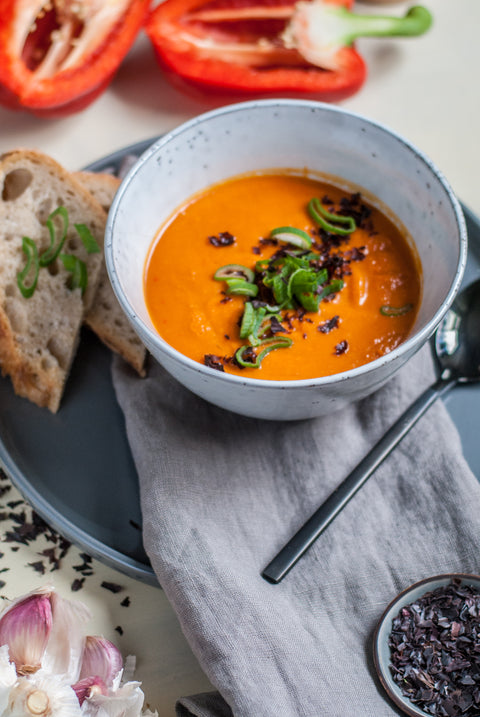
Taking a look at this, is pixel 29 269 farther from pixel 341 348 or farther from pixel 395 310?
pixel 395 310

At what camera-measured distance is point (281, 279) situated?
2.17 meters

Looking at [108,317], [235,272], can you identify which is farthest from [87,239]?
[235,272]

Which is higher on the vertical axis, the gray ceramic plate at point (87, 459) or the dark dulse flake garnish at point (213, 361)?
the dark dulse flake garnish at point (213, 361)

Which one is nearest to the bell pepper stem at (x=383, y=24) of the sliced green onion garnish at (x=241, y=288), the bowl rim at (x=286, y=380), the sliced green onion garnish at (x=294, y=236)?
the bowl rim at (x=286, y=380)

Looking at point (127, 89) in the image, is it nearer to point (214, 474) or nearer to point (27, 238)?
point (27, 238)

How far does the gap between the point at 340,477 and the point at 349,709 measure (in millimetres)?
590

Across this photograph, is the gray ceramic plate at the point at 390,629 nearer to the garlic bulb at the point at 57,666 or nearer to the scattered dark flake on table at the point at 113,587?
the garlic bulb at the point at 57,666

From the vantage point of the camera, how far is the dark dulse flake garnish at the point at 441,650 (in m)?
1.79

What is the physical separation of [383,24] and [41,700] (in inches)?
106

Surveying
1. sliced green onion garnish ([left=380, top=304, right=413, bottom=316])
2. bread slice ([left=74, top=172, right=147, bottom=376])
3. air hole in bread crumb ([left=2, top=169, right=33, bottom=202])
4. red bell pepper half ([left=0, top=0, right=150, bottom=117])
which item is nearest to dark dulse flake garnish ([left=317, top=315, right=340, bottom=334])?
sliced green onion garnish ([left=380, top=304, right=413, bottom=316])

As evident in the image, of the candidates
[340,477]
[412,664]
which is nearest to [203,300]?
[340,477]

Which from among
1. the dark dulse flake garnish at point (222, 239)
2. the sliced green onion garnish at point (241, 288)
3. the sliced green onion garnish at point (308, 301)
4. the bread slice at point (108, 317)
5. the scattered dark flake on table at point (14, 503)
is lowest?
the scattered dark flake on table at point (14, 503)

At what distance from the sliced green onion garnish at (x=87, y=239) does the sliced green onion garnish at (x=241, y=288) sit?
484mm

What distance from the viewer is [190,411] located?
2229 millimetres
